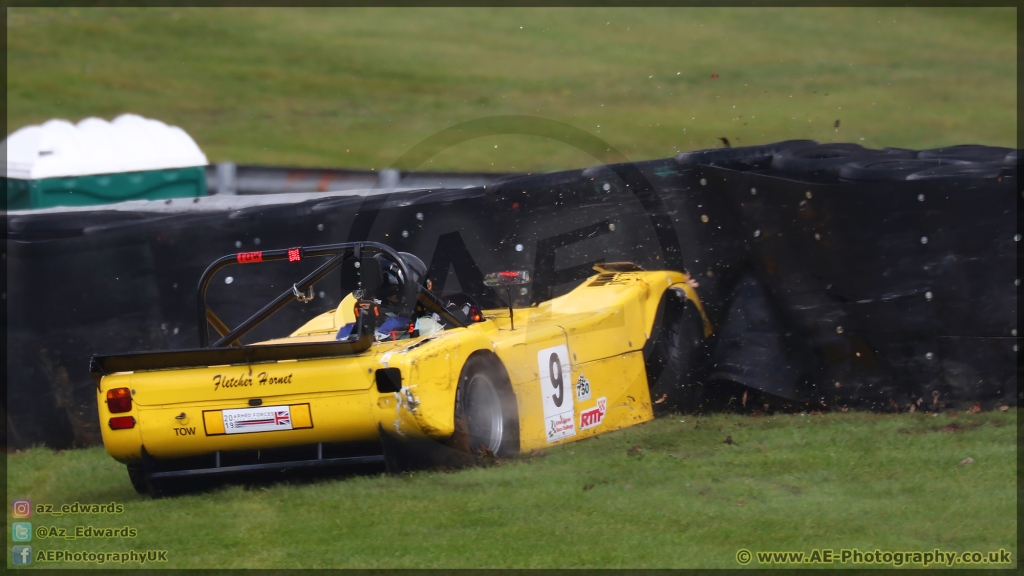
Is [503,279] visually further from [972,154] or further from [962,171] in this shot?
[972,154]

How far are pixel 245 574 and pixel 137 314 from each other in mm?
3411

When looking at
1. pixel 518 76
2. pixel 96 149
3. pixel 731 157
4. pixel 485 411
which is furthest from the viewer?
pixel 518 76

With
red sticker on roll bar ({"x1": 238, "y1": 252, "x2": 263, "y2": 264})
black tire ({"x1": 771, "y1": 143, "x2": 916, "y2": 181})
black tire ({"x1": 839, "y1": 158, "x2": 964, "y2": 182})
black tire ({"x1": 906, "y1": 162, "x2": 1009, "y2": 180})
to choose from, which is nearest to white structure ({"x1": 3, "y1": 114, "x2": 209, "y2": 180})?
red sticker on roll bar ({"x1": 238, "y1": 252, "x2": 263, "y2": 264})

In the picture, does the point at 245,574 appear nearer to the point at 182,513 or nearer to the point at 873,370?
the point at 182,513

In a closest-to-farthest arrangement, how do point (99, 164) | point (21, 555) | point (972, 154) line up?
point (21, 555)
point (972, 154)
point (99, 164)

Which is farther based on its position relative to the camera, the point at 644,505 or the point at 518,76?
the point at 518,76

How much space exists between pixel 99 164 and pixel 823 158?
9578 mm

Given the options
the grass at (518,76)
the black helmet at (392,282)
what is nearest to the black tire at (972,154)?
the black helmet at (392,282)

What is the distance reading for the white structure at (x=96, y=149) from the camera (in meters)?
12.4

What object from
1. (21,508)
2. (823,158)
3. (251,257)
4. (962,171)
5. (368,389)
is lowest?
(21,508)

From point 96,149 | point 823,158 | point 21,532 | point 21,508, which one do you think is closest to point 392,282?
point 21,532

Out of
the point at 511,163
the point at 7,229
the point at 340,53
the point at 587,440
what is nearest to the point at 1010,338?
the point at 587,440

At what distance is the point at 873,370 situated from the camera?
5695 millimetres

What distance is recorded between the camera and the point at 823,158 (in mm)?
5965
